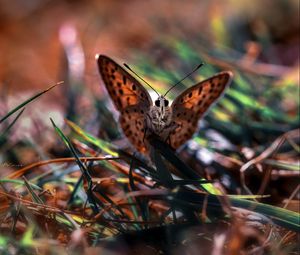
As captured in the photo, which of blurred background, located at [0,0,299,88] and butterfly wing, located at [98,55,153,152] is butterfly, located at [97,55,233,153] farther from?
blurred background, located at [0,0,299,88]

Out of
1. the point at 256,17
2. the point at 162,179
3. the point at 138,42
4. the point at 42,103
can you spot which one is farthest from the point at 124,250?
the point at 138,42

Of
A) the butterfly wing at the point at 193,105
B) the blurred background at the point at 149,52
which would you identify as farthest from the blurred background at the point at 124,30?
the butterfly wing at the point at 193,105

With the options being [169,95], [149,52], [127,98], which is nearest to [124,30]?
[149,52]

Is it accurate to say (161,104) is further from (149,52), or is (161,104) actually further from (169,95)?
(149,52)

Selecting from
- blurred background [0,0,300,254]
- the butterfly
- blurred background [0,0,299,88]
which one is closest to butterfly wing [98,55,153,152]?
the butterfly

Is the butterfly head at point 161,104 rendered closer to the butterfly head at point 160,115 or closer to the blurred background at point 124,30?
the butterfly head at point 160,115

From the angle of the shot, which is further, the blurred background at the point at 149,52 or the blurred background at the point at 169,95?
the blurred background at the point at 149,52

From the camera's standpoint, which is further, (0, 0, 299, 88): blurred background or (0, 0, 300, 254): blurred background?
(0, 0, 299, 88): blurred background

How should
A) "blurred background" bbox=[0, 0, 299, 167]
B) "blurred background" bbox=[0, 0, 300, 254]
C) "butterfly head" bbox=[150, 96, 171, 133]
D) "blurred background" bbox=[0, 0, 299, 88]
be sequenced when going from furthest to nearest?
"blurred background" bbox=[0, 0, 299, 88]
"blurred background" bbox=[0, 0, 299, 167]
"blurred background" bbox=[0, 0, 300, 254]
"butterfly head" bbox=[150, 96, 171, 133]

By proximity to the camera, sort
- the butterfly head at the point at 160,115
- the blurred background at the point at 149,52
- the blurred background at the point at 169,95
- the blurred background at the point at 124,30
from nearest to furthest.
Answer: the butterfly head at the point at 160,115, the blurred background at the point at 169,95, the blurred background at the point at 149,52, the blurred background at the point at 124,30
